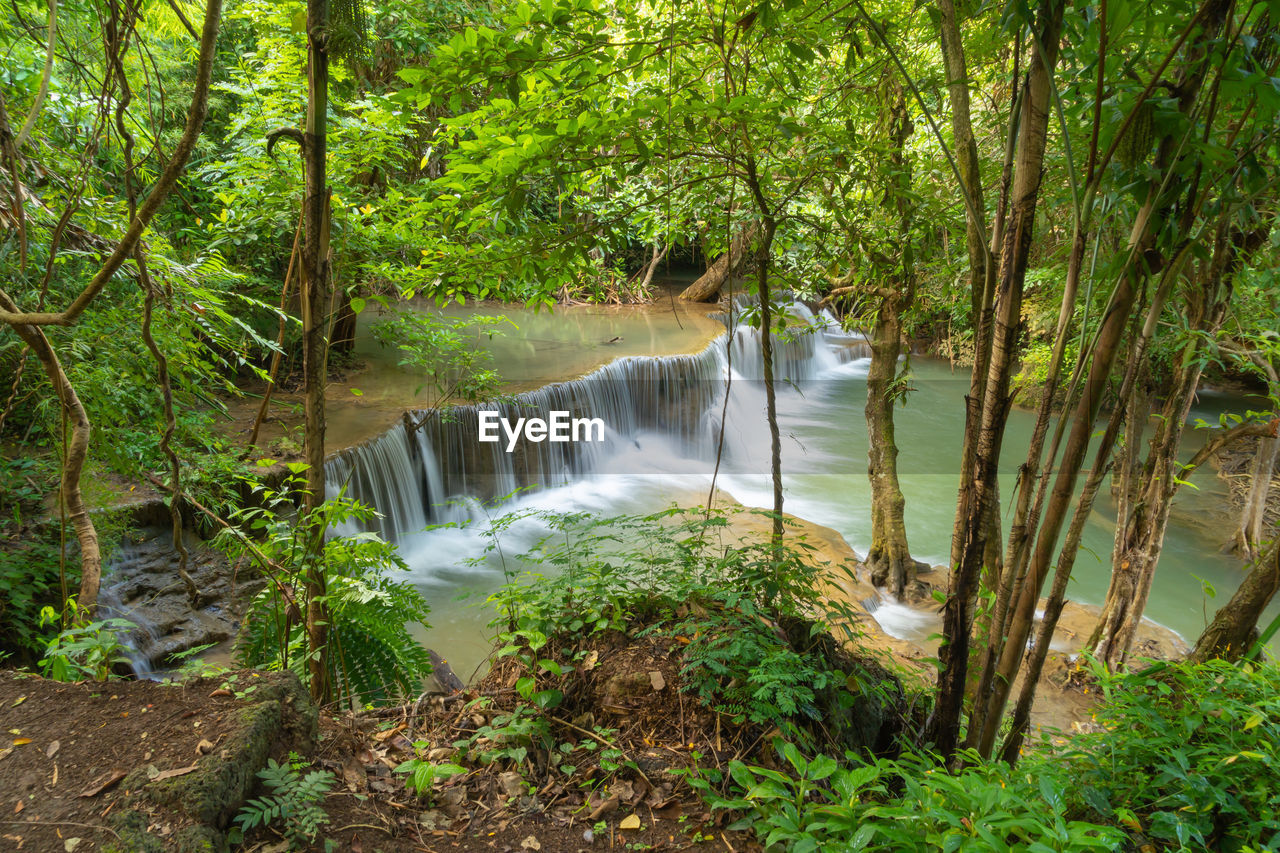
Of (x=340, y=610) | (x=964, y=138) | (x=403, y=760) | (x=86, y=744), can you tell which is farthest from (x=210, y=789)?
(x=964, y=138)

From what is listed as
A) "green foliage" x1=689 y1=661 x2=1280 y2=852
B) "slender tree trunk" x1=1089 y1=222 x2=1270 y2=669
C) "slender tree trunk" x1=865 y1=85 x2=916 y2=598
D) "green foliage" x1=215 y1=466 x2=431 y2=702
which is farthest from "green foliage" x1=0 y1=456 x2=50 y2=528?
"slender tree trunk" x1=1089 y1=222 x2=1270 y2=669

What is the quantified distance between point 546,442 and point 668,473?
2.07 m

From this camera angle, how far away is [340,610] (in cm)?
275

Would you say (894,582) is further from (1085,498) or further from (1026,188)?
(1026,188)

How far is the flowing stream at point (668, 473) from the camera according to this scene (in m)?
7.04

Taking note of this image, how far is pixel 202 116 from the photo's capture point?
5.56 ft

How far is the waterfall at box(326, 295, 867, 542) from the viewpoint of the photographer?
7.20 m

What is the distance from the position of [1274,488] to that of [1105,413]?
4.56m

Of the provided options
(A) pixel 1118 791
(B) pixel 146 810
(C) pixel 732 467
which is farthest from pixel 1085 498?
(C) pixel 732 467

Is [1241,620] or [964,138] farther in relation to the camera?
[1241,620]

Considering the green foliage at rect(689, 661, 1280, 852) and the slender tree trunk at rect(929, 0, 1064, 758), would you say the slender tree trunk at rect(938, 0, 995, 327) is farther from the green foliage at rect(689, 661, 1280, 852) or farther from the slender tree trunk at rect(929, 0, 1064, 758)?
the green foliage at rect(689, 661, 1280, 852)

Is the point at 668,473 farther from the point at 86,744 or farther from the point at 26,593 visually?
the point at 86,744

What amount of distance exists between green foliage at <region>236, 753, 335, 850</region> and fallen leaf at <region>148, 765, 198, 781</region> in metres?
0.16

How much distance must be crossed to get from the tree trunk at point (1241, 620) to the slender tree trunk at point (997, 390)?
1.40 meters
